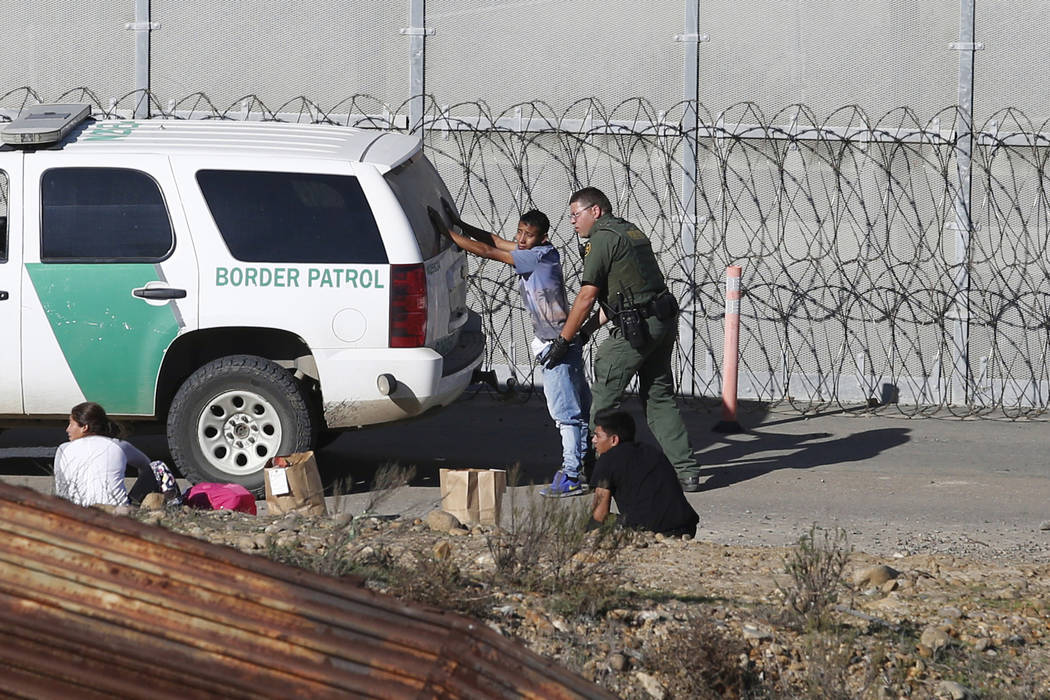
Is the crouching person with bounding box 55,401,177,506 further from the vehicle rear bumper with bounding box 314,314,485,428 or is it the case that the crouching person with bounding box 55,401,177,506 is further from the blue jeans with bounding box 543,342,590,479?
the blue jeans with bounding box 543,342,590,479

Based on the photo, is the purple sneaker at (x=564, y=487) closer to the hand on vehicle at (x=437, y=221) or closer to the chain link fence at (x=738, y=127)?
the hand on vehicle at (x=437, y=221)

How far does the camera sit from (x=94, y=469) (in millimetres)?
6906

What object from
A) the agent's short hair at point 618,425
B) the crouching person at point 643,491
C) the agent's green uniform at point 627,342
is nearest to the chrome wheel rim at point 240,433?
the agent's green uniform at point 627,342

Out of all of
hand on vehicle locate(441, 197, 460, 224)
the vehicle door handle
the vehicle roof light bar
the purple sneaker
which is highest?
the vehicle roof light bar

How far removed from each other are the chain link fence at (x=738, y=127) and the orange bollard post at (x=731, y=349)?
36.0 inches

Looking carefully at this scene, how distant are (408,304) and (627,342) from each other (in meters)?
1.40

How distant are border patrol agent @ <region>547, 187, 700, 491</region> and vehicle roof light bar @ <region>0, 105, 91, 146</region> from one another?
3.05m

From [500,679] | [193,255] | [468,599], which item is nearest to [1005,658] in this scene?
[468,599]

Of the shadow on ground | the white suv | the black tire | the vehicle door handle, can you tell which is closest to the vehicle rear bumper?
the white suv

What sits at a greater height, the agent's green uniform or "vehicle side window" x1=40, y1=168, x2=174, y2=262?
"vehicle side window" x1=40, y1=168, x2=174, y2=262

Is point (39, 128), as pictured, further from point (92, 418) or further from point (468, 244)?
point (468, 244)

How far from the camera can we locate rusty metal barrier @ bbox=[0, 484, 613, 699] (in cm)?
125

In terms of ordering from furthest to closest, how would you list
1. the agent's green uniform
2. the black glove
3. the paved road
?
the agent's green uniform < the black glove < the paved road

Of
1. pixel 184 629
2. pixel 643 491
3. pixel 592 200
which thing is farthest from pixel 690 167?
pixel 184 629
